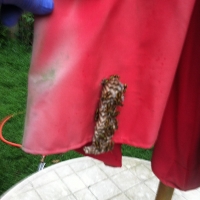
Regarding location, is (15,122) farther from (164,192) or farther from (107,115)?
(107,115)

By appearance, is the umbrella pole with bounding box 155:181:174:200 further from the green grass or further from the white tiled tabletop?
the green grass

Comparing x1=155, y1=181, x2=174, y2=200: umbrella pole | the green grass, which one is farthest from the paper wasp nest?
the green grass

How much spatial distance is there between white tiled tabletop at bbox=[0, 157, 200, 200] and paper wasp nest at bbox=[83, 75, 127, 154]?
2.10 ft

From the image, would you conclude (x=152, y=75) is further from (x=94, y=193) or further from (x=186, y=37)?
(x=94, y=193)

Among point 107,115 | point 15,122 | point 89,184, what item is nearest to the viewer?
point 107,115

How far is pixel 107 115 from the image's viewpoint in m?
0.44

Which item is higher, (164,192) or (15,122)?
(164,192)

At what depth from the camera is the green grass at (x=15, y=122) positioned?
55.5 inches

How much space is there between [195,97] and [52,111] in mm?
202

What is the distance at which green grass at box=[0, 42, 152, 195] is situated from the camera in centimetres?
141

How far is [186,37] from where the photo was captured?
17.8 inches

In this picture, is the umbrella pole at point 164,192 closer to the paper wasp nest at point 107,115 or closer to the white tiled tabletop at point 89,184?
the paper wasp nest at point 107,115

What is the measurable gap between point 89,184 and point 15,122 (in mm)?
721

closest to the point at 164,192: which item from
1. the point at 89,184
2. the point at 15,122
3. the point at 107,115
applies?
the point at 107,115
